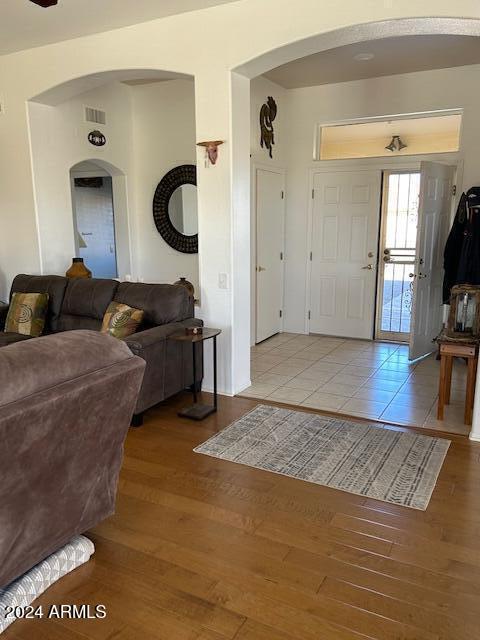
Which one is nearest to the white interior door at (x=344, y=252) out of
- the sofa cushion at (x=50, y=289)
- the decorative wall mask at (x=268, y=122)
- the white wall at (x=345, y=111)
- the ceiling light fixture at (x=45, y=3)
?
the white wall at (x=345, y=111)

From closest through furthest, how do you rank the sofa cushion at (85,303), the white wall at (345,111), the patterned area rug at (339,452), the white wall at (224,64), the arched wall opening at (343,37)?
1. the patterned area rug at (339,452)
2. the arched wall opening at (343,37)
3. the white wall at (224,64)
4. the sofa cushion at (85,303)
5. the white wall at (345,111)

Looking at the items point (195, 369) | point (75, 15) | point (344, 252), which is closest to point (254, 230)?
point (344, 252)

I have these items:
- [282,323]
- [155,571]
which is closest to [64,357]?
[155,571]

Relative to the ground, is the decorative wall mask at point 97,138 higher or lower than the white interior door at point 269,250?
higher

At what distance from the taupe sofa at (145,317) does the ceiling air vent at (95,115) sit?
183 cm

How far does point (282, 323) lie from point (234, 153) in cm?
A: 311

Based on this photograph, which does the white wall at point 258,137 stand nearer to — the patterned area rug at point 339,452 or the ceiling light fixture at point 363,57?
the ceiling light fixture at point 363,57

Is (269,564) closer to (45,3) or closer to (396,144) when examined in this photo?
(45,3)

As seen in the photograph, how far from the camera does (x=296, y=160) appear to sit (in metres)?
6.12

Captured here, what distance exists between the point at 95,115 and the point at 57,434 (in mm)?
4481

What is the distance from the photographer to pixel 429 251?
512cm

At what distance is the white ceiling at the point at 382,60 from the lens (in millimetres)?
4352

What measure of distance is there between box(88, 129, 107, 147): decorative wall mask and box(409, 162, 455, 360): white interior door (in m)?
3.36

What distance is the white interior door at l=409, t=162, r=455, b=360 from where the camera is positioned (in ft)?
16.0
